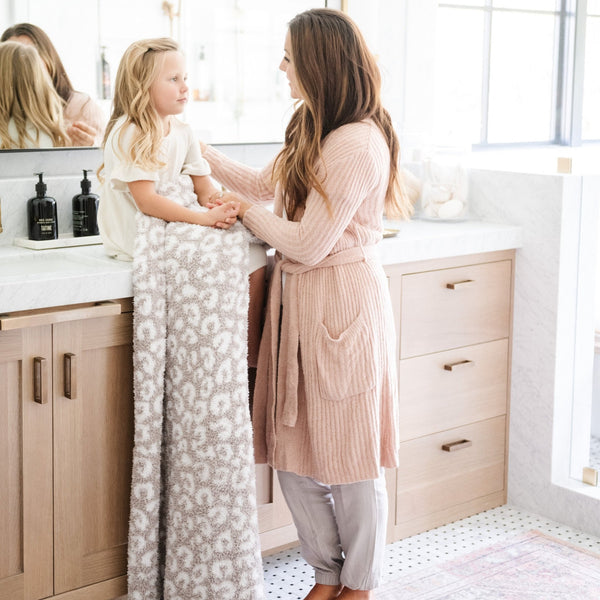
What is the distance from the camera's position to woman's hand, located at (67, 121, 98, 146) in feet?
8.10

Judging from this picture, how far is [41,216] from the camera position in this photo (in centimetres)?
235

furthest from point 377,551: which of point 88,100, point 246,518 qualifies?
point 88,100

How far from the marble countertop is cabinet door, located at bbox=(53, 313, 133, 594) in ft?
0.26

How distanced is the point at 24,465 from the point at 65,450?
0.31 feet

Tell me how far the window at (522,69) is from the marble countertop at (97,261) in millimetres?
788

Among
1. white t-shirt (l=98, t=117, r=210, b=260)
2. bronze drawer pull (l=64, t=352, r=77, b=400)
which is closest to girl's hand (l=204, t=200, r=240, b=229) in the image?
white t-shirt (l=98, t=117, r=210, b=260)

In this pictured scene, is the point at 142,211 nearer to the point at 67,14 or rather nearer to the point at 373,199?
the point at 373,199

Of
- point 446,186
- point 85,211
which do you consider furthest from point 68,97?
point 446,186

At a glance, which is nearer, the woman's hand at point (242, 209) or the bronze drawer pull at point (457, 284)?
the woman's hand at point (242, 209)

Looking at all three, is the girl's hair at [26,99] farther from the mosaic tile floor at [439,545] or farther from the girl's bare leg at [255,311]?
the mosaic tile floor at [439,545]

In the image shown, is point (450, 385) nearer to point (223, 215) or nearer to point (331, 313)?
point (331, 313)

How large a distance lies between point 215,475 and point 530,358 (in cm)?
120

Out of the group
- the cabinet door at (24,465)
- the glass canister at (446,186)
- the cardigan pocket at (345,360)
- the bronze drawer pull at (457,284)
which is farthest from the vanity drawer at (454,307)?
the cabinet door at (24,465)

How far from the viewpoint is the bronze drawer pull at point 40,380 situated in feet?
6.33
